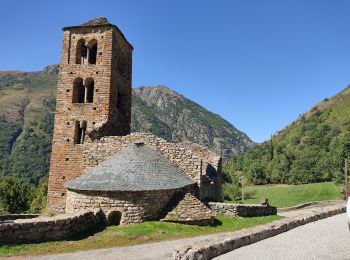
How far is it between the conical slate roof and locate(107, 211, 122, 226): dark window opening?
3.56ft

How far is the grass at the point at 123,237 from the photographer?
1173cm

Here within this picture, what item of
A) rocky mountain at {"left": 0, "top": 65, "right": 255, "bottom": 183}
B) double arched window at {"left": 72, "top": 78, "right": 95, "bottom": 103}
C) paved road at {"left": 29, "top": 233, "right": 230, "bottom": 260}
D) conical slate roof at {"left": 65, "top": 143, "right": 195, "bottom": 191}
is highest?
rocky mountain at {"left": 0, "top": 65, "right": 255, "bottom": 183}

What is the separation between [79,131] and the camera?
24.2m

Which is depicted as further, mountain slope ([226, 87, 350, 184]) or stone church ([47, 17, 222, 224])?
mountain slope ([226, 87, 350, 184])

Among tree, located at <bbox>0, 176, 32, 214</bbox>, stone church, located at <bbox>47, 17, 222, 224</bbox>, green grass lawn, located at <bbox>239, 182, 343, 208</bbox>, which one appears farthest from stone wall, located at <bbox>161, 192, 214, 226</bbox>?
green grass lawn, located at <bbox>239, 182, 343, 208</bbox>

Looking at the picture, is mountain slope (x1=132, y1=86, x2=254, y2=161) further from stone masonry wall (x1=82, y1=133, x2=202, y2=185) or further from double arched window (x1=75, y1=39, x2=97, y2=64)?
stone masonry wall (x1=82, y1=133, x2=202, y2=185)

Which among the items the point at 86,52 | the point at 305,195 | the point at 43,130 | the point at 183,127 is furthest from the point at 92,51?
the point at 183,127

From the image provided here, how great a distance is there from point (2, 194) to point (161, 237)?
25.7m

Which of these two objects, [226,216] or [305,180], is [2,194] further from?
[305,180]

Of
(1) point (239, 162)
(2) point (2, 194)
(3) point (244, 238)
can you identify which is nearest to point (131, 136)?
(3) point (244, 238)

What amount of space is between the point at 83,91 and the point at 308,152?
63.4 m

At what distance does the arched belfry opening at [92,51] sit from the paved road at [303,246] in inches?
728

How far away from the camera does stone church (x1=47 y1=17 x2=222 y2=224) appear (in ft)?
52.9

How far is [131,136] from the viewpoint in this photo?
21.0 m
